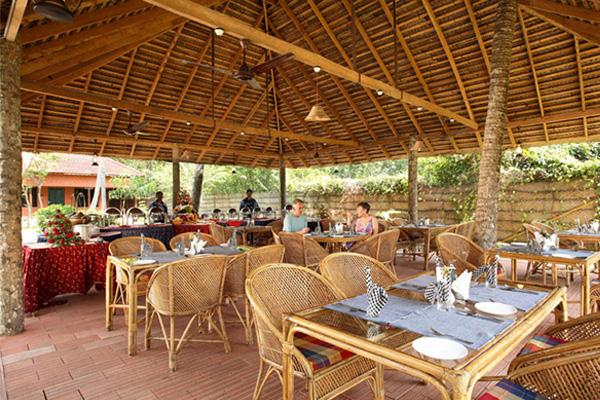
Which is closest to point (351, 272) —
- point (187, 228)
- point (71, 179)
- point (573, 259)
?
point (573, 259)

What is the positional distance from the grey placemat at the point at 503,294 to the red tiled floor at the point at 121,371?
2.85 feet

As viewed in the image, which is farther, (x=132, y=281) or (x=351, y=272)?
(x=132, y=281)

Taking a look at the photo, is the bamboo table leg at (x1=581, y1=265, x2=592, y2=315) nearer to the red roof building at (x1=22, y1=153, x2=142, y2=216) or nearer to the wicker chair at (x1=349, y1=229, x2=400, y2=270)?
the wicker chair at (x1=349, y1=229, x2=400, y2=270)

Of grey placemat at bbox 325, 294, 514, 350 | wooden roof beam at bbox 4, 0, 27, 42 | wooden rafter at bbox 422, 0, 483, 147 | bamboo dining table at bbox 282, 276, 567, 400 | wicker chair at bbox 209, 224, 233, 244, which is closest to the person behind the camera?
bamboo dining table at bbox 282, 276, 567, 400

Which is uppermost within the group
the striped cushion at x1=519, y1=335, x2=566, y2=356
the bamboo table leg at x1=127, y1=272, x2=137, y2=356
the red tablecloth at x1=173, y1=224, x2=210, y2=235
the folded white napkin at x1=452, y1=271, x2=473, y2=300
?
the folded white napkin at x1=452, y1=271, x2=473, y2=300

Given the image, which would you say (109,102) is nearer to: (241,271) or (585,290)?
(241,271)

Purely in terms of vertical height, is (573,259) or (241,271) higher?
(573,259)

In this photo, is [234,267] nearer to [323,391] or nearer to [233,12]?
[323,391]

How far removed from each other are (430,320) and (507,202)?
34.4 ft

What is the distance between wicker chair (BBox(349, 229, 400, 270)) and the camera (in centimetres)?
504

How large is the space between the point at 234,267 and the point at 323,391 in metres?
1.98

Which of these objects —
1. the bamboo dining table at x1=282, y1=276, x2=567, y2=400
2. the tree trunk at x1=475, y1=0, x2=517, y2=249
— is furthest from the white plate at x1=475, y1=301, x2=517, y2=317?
the tree trunk at x1=475, y1=0, x2=517, y2=249

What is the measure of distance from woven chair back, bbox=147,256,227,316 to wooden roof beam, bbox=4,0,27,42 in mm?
2773

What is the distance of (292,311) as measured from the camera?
2.16 metres
